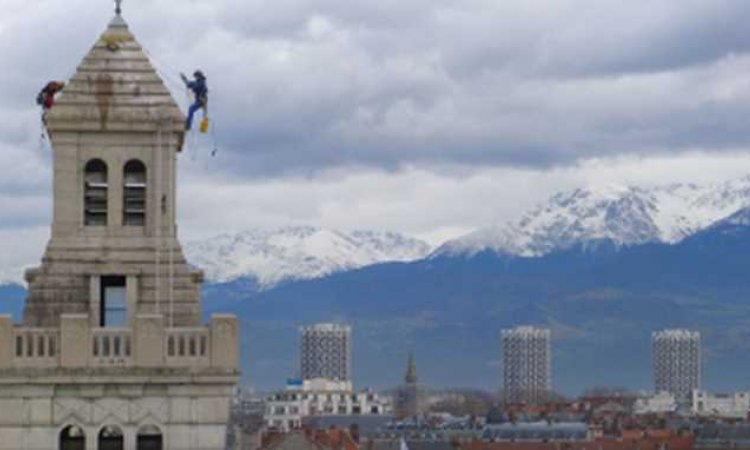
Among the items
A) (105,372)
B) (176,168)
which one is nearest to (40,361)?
(105,372)

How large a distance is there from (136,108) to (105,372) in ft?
10.8

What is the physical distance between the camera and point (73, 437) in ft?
111

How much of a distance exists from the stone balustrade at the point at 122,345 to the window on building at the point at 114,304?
359 mm

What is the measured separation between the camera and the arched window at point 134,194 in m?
34.3

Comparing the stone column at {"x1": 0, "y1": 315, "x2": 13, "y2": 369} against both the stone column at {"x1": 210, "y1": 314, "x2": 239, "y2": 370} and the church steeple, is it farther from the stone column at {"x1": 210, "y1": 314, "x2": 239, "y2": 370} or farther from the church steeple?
the stone column at {"x1": 210, "y1": 314, "x2": 239, "y2": 370}

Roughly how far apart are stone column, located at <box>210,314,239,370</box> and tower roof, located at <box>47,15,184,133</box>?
8.11ft

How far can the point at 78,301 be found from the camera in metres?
33.8

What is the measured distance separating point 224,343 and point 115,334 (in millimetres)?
1336

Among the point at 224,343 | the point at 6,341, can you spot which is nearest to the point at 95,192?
the point at 6,341

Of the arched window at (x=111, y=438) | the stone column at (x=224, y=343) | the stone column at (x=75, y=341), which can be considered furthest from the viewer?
the arched window at (x=111, y=438)

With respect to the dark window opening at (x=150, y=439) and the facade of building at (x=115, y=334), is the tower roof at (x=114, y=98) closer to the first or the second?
the facade of building at (x=115, y=334)

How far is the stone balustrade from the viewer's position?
33.6m

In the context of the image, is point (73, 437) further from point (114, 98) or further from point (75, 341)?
point (114, 98)

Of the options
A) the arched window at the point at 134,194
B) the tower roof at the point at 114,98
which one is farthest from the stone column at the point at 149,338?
the tower roof at the point at 114,98
